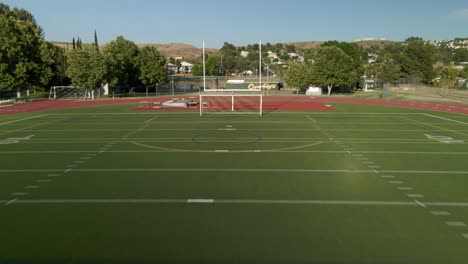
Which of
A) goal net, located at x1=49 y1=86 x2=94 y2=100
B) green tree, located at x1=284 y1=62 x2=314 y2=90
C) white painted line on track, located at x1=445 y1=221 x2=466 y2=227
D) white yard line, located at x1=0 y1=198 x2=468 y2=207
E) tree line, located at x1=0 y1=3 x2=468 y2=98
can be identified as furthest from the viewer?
green tree, located at x1=284 y1=62 x2=314 y2=90

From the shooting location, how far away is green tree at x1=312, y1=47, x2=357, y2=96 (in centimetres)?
5625

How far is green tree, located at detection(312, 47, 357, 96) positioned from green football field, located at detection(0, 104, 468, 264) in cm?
3893

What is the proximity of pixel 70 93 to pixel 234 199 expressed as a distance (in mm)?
46900

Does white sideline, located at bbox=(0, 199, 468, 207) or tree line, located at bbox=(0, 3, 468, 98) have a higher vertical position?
tree line, located at bbox=(0, 3, 468, 98)

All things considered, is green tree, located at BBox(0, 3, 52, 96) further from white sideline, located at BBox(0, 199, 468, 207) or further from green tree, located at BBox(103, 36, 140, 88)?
white sideline, located at BBox(0, 199, 468, 207)

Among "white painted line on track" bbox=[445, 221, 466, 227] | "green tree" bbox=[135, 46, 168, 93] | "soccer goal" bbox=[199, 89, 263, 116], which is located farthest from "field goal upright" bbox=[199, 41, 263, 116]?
"white painted line on track" bbox=[445, 221, 466, 227]

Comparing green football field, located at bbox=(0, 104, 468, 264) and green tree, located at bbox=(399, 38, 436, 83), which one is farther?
green tree, located at bbox=(399, 38, 436, 83)

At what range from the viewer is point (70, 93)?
5084 cm

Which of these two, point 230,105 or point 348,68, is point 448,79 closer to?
point 348,68

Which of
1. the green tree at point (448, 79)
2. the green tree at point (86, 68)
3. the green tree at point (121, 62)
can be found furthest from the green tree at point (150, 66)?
the green tree at point (448, 79)

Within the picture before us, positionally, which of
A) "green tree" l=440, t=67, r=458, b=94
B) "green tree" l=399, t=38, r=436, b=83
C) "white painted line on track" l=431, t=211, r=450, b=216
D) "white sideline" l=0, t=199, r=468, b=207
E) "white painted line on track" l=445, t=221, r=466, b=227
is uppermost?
"green tree" l=399, t=38, r=436, b=83

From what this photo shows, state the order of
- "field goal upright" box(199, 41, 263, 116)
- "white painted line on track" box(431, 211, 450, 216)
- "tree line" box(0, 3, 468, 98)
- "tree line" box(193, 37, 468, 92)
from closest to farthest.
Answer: "white painted line on track" box(431, 211, 450, 216) < "field goal upright" box(199, 41, 263, 116) < "tree line" box(0, 3, 468, 98) < "tree line" box(193, 37, 468, 92)

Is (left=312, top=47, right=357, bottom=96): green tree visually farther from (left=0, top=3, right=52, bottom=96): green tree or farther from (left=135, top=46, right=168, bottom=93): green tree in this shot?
(left=0, top=3, right=52, bottom=96): green tree

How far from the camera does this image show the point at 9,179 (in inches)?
432
